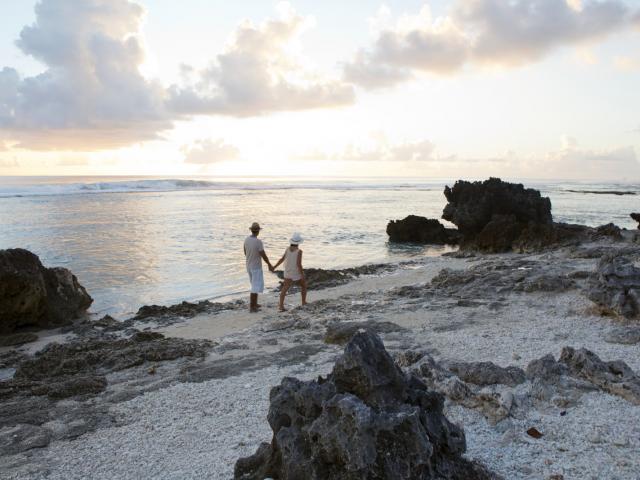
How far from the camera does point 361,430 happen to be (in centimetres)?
275

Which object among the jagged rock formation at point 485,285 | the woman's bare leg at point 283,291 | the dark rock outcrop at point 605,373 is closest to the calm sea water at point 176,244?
the woman's bare leg at point 283,291

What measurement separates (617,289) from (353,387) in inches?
222

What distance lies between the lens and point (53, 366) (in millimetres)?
6660

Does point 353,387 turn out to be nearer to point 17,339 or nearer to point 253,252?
A: point 253,252

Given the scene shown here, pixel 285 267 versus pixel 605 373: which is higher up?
pixel 285 267

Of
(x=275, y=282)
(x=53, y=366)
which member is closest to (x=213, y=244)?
(x=275, y=282)

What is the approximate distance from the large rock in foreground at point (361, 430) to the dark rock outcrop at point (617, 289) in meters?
4.84

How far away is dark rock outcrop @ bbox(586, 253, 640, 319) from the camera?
6.95 metres

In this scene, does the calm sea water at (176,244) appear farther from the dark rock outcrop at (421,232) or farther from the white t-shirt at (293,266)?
the white t-shirt at (293,266)

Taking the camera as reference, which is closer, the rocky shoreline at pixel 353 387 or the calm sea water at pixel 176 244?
the rocky shoreline at pixel 353 387

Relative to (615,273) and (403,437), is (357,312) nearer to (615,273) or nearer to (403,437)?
(615,273)

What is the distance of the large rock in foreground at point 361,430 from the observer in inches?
109

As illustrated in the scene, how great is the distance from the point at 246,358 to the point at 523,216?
16.2 m

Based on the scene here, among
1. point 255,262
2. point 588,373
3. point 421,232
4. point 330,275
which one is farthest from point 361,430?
point 421,232
